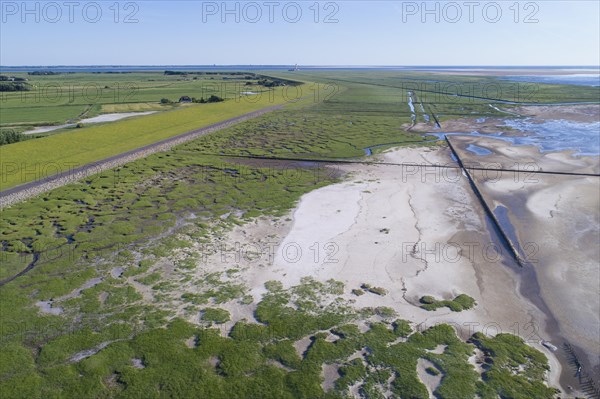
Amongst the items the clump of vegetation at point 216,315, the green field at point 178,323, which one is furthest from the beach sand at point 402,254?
the green field at point 178,323

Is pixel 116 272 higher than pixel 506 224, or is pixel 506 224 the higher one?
pixel 506 224

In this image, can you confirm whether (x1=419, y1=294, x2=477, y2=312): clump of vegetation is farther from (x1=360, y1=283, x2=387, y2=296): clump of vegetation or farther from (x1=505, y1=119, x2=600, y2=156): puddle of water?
(x1=505, y1=119, x2=600, y2=156): puddle of water

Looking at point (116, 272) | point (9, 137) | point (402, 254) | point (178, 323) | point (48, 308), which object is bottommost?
point (178, 323)

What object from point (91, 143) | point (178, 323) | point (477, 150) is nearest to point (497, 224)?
point (178, 323)

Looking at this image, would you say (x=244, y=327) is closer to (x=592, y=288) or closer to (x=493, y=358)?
(x=493, y=358)

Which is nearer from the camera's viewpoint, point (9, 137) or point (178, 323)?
point (178, 323)

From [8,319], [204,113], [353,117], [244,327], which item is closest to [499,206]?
[244,327]

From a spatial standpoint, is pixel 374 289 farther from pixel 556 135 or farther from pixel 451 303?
pixel 556 135
